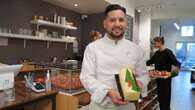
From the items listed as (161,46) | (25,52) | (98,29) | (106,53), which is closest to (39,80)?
(106,53)

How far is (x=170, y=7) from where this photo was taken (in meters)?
6.52

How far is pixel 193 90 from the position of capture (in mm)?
7285

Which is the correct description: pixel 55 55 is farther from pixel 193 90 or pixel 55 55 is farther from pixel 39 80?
pixel 193 90

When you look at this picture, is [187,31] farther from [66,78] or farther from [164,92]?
[66,78]

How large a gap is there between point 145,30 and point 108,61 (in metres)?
5.68

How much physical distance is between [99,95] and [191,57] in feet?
48.7

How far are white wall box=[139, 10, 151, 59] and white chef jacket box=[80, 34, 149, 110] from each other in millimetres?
5468

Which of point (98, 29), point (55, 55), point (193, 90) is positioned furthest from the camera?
point (193, 90)

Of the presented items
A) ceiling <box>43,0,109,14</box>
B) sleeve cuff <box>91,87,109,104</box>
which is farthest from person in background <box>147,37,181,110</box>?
sleeve cuff <box>91,87,109,104</box>

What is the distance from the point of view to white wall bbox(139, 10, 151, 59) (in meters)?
6.79

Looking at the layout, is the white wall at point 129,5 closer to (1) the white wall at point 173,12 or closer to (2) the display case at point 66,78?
(1) the white wall at point 173,12

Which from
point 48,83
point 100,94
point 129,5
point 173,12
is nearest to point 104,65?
point 100,94

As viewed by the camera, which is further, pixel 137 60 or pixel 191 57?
pixel 191 57

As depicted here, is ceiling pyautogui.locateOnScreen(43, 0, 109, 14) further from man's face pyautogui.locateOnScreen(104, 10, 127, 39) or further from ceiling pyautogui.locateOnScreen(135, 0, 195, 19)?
man's face pyautogui.locateOnScreen(104, 10, 127, 39)
